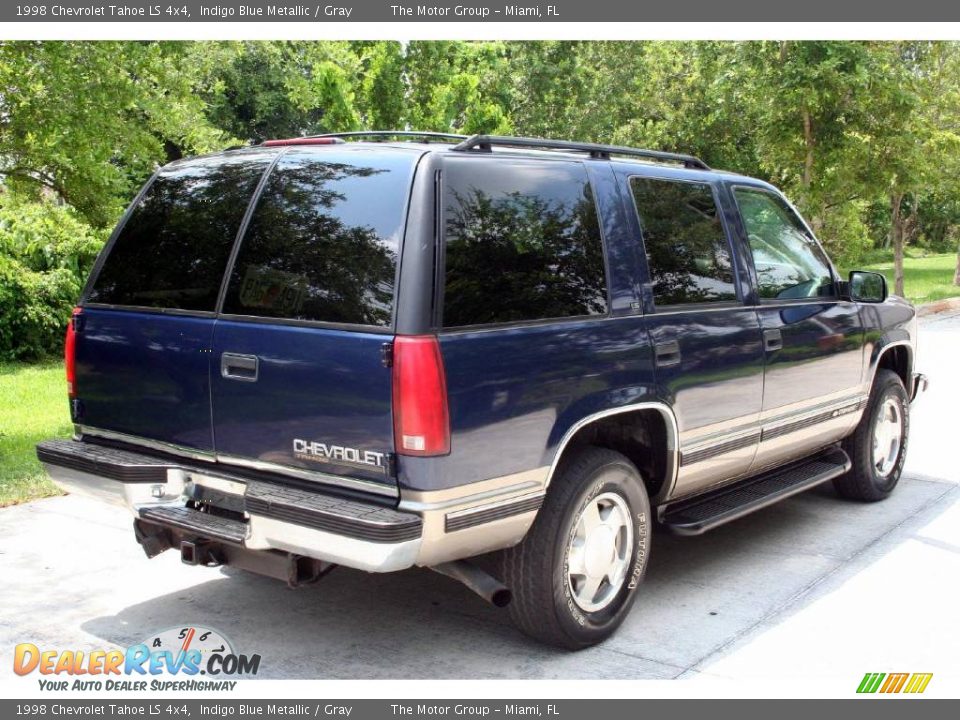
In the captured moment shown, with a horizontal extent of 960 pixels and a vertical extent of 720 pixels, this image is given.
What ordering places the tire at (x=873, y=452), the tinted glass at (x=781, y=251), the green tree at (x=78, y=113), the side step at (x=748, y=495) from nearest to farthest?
1. the side step at (x=748, y=495)
2. the tinted glass at (x=781, y=251)
3. the tire at (x=873, y=452)
4. the green tree at (x=78, y=113)

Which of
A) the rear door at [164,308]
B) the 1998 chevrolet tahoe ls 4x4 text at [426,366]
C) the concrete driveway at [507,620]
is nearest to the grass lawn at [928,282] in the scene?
the concrete driveway at [507,620]

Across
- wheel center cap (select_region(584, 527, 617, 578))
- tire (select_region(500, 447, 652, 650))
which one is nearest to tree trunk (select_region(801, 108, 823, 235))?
tire (select_region(500, 447, 652, 650))

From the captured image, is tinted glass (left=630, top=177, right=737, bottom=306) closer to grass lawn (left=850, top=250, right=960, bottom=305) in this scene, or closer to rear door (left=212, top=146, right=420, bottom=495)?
rear door (left=212, top=146, right=420, bottom=495)

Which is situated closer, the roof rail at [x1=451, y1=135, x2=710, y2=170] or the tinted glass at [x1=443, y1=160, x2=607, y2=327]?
the tinted glass at [x1=443, y1=160, x2=607, y2=327]

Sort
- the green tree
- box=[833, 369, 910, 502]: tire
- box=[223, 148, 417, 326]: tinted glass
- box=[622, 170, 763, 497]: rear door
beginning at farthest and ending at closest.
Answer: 1. the green tree
2. box=[833, 369, 910, 502]: tire
3. box=[622, 170, 763, 497]: rear door
4. box=[223, 148, 417, 326]: tinted glass

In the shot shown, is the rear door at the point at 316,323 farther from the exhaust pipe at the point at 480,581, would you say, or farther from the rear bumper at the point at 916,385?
the rear bumper at the point at 916,385

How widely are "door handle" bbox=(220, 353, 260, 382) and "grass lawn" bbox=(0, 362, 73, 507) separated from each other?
3.37 metres

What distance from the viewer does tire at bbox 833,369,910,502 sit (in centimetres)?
664

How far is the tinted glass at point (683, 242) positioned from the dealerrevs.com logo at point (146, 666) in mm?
2476

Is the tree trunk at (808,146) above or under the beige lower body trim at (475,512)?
above

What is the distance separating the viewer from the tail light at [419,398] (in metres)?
3.60

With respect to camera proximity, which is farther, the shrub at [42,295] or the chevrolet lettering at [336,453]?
the shrub at [42,295]

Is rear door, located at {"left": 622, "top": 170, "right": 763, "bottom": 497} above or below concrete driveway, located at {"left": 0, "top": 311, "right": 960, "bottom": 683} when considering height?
above

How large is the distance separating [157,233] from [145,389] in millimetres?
723
